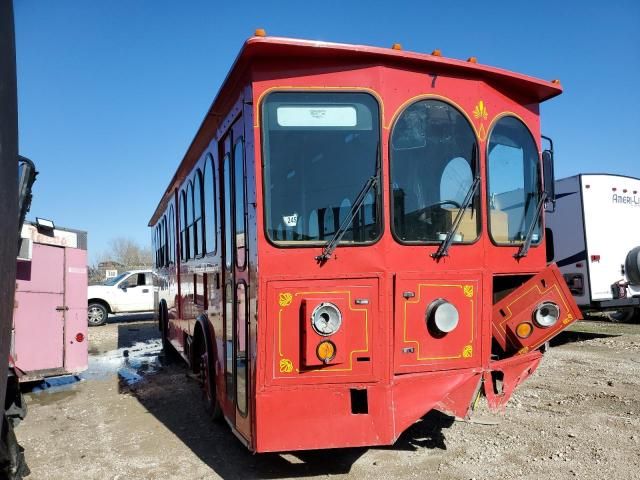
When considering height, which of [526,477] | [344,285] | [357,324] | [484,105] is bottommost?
[526,477]

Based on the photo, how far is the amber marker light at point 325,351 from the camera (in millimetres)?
3557

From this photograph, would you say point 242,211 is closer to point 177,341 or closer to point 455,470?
point 455,470

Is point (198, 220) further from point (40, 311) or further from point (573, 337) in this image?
point (573, 337)

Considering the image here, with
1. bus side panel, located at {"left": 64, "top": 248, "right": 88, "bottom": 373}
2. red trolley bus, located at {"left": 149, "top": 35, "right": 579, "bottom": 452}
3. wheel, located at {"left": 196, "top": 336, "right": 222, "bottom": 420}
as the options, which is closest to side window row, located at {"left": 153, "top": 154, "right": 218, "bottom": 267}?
red trolley bus, located at {"left": 149, "top": 35, "right": 579, "bottom": 452}

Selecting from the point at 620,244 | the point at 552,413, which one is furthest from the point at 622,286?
the point at 552,413

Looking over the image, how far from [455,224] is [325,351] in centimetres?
136

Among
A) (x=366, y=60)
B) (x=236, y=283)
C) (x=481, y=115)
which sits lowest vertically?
(x=236, y=283)

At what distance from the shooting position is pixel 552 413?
554 cm

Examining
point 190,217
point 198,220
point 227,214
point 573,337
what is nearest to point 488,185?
point 227,214

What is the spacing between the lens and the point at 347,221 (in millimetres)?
3678

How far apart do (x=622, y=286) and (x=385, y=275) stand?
9130mm

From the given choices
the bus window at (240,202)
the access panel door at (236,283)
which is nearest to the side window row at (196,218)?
the access panel door at (236,283)

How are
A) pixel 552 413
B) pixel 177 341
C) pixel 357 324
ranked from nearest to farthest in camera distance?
pixel 357 324, pixel 552 413, pixel 177 341

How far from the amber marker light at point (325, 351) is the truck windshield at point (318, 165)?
2.26 ft
